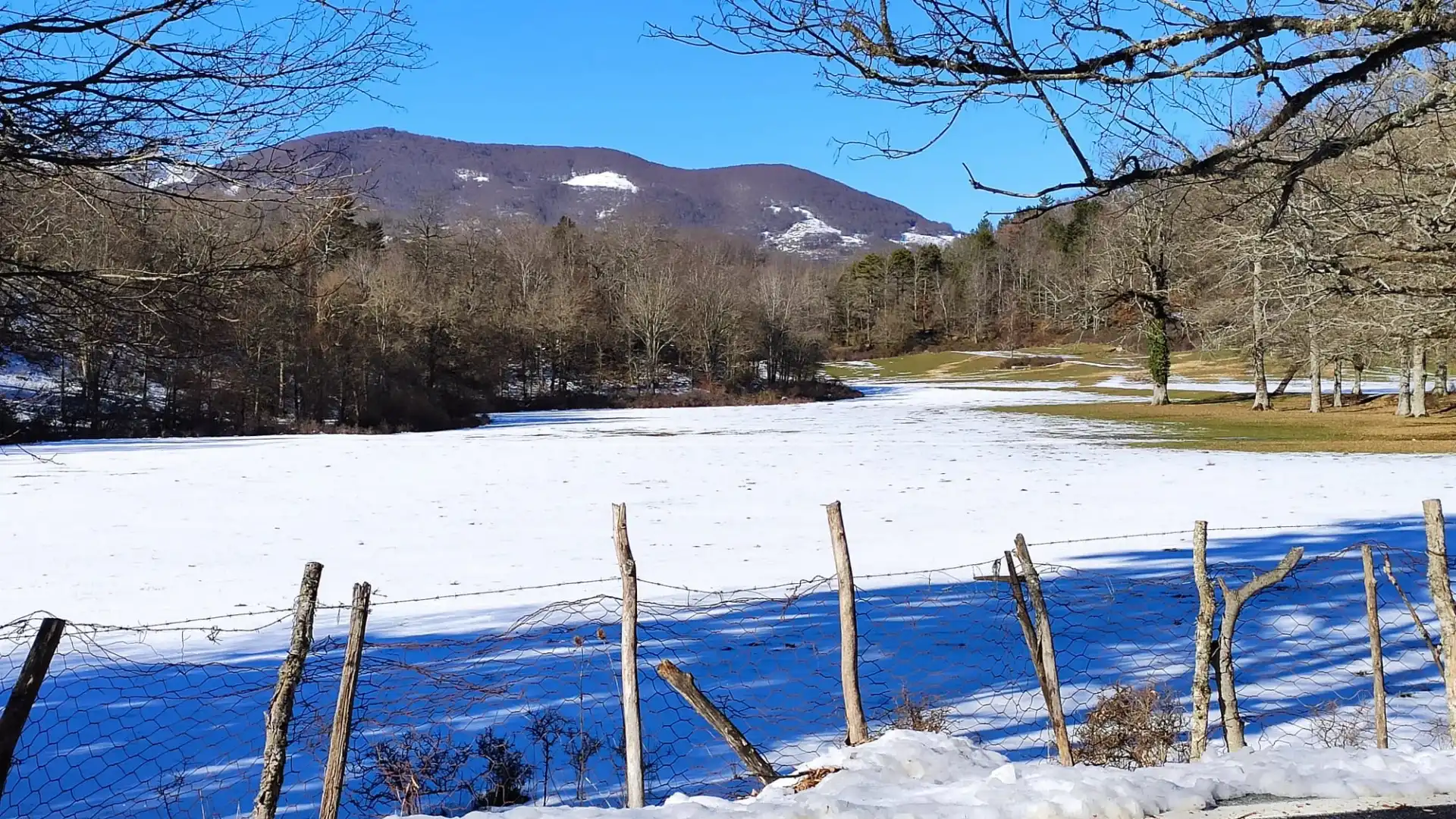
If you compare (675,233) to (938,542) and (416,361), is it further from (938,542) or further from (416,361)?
(938,542)

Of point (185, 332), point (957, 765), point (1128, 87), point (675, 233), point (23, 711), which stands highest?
point (675, 233)

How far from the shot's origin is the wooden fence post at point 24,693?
3766 mm

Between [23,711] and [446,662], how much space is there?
432 cm

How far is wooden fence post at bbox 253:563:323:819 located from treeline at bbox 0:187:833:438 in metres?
2.19

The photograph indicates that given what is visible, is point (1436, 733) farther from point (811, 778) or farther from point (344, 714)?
point (344, 714)

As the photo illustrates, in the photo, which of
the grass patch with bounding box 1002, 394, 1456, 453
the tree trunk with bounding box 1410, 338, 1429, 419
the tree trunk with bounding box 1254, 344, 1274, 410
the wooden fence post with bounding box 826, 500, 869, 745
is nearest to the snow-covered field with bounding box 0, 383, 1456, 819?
the wooden fence post with bounding box 826, 500, 869, 745

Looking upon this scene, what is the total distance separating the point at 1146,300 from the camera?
134ft

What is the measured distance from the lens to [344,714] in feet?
13.6

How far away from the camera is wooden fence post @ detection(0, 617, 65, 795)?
3.77 metres

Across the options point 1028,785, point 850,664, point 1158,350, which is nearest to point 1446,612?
point 1028,785

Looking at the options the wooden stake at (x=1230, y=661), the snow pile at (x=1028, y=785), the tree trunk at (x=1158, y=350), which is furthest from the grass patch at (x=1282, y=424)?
the snow pile at (x=1028, y=785)

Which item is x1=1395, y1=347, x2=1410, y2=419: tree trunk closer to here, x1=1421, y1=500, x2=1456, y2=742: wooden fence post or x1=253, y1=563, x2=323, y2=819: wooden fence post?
x1=1421, y1=500, x2=1456, y2=742: wooden fence post

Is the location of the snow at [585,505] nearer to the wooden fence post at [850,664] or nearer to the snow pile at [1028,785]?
the wooden fence post at [850,664]

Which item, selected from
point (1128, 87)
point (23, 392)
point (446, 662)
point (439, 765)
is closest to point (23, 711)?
point (439, 765)
